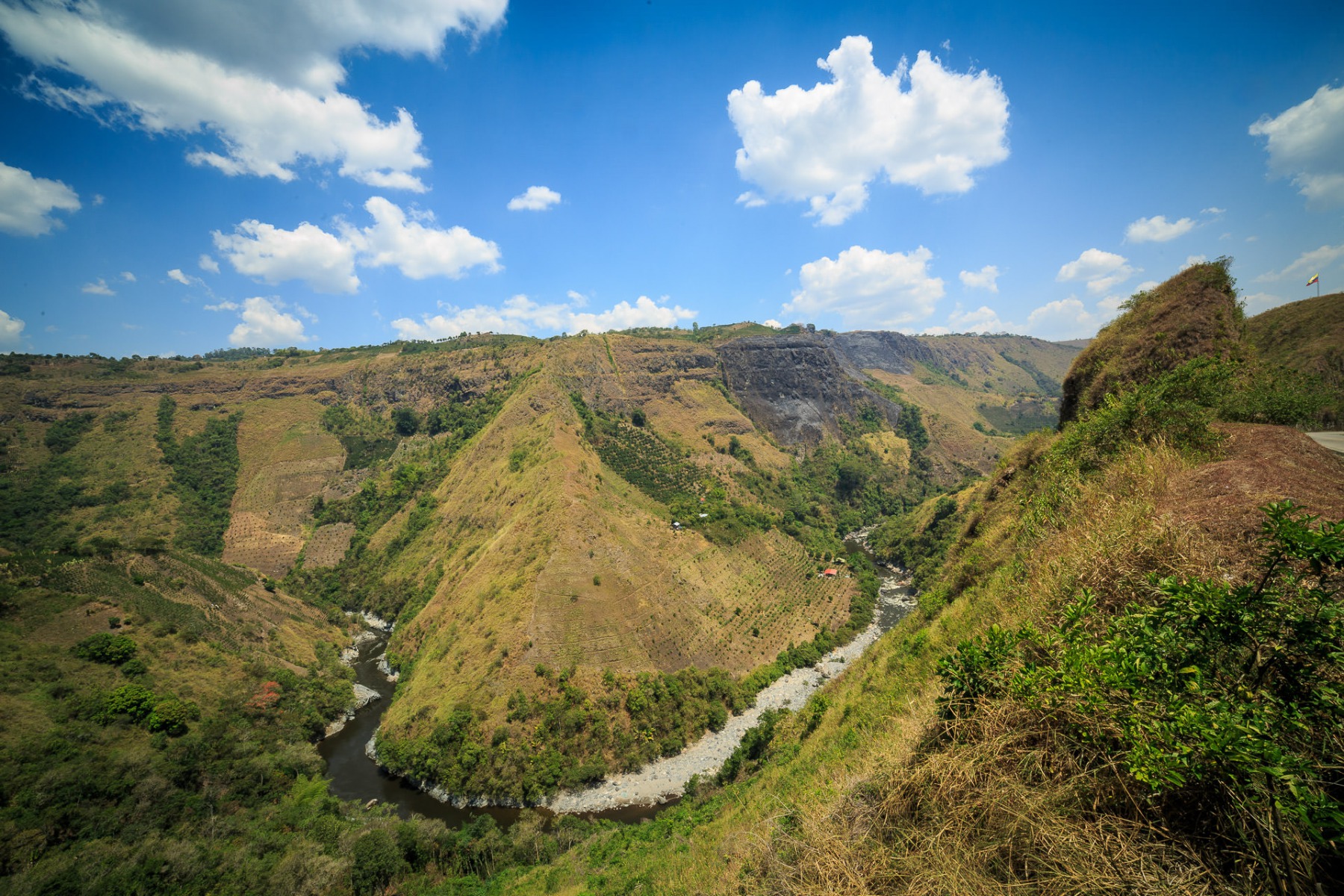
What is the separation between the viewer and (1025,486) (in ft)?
60.2

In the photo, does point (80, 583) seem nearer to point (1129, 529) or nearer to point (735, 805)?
point (735, 805)

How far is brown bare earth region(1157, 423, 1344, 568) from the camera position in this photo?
6418mm

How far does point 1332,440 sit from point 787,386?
353 ft

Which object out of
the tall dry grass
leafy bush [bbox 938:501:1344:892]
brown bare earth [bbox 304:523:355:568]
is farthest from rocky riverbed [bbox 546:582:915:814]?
brown bare earth [bbox 304:523:355:568]

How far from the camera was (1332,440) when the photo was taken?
1477cm

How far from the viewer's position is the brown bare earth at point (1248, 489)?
21.1 feet

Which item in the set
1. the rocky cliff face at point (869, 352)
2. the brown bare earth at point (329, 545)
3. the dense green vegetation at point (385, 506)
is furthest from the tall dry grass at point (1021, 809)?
the rocky cliff face at point (869, 352)

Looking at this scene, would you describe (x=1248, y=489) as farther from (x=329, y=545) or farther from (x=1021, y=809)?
(x=329, y=545)

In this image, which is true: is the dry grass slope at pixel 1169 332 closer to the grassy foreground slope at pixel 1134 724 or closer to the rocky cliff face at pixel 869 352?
the grassy foreground slope at pixel 1134 724

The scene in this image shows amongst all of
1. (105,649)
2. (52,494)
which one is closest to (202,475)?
(52,494)

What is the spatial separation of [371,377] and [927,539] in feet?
381

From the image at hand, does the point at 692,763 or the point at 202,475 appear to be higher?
the point at 202,475

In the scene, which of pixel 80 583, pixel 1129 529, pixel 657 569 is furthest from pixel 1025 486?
pixel 80 583

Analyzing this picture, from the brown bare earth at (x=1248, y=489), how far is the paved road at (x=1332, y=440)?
510 centimetres
